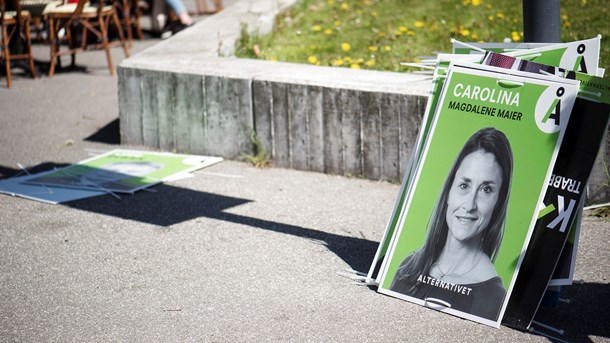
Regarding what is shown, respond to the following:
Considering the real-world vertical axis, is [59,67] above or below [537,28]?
below

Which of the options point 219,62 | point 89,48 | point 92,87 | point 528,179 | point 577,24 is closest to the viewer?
point 528,179

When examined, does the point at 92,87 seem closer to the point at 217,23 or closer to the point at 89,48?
the point at 89,48

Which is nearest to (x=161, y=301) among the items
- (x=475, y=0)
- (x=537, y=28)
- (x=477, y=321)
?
(x=477, y=321)

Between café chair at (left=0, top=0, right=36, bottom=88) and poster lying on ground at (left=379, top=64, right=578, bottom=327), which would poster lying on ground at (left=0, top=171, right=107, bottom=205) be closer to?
poster lying on ground at (left=379, top=64, right=578, bottom=327)

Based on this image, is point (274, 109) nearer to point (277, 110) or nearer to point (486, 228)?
point (277, 110)

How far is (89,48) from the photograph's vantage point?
940 centimetres

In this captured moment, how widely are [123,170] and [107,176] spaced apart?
0.55 ft

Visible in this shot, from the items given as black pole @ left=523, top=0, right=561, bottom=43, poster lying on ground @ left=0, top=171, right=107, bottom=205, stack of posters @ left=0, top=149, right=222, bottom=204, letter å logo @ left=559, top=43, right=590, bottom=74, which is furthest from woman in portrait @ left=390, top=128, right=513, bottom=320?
poster lying on ground @ left=0, top=171, right=107, bottom=205

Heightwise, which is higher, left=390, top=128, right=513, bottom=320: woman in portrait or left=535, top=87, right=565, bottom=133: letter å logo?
left=535, top=87, right=565, bottom=133: letter å logo

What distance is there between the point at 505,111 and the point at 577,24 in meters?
4.49

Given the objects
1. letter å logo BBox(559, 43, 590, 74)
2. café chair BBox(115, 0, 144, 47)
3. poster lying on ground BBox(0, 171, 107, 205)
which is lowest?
poster lying on ground BBox(0, 171, 107, 205)

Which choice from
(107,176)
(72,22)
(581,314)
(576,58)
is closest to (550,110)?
(576,58)

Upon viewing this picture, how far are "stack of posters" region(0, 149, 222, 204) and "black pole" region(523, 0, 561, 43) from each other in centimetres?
293

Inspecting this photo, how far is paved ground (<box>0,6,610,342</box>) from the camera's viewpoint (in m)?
3.53
